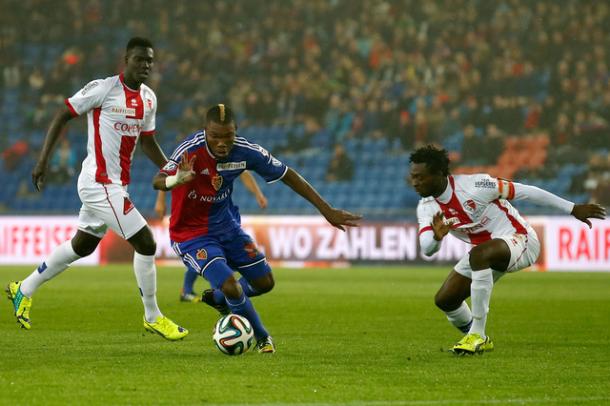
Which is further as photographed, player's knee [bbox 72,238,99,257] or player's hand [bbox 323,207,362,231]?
player's knee [bbox 72,238,99,257]

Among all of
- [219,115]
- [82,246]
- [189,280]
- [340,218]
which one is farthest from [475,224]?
[189,280]

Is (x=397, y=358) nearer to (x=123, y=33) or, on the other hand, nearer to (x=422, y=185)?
(x=422, y=185)

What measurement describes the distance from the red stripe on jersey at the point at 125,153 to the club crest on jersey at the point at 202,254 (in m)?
1.49

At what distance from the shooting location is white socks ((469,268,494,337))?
311 inches

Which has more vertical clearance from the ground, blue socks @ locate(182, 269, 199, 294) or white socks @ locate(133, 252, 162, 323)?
white socks @ locate(133, 252, 162, 323)

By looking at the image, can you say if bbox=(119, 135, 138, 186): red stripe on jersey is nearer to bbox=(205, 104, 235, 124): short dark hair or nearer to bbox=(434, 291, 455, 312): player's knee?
bbox=(205, 104, 235, 124): short dark hair

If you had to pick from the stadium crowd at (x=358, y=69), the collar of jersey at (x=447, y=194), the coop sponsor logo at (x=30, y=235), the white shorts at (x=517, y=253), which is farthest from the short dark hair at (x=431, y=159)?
the coop sponsor logo at (x=30, y=235)

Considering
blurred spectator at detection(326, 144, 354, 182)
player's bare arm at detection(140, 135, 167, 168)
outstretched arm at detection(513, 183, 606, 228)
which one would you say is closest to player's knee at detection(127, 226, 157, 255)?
player's bare arm at detection(140, 135, 167, 168)

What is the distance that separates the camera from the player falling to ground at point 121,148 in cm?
880

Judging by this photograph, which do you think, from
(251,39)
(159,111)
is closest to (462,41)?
(251,39)

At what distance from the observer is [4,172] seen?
26078 mm

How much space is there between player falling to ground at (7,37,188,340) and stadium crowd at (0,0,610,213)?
14.9 m

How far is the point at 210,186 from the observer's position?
25.7ft

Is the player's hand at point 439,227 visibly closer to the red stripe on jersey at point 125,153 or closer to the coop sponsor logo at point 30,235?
the red stripe on jersey at point 125,153
